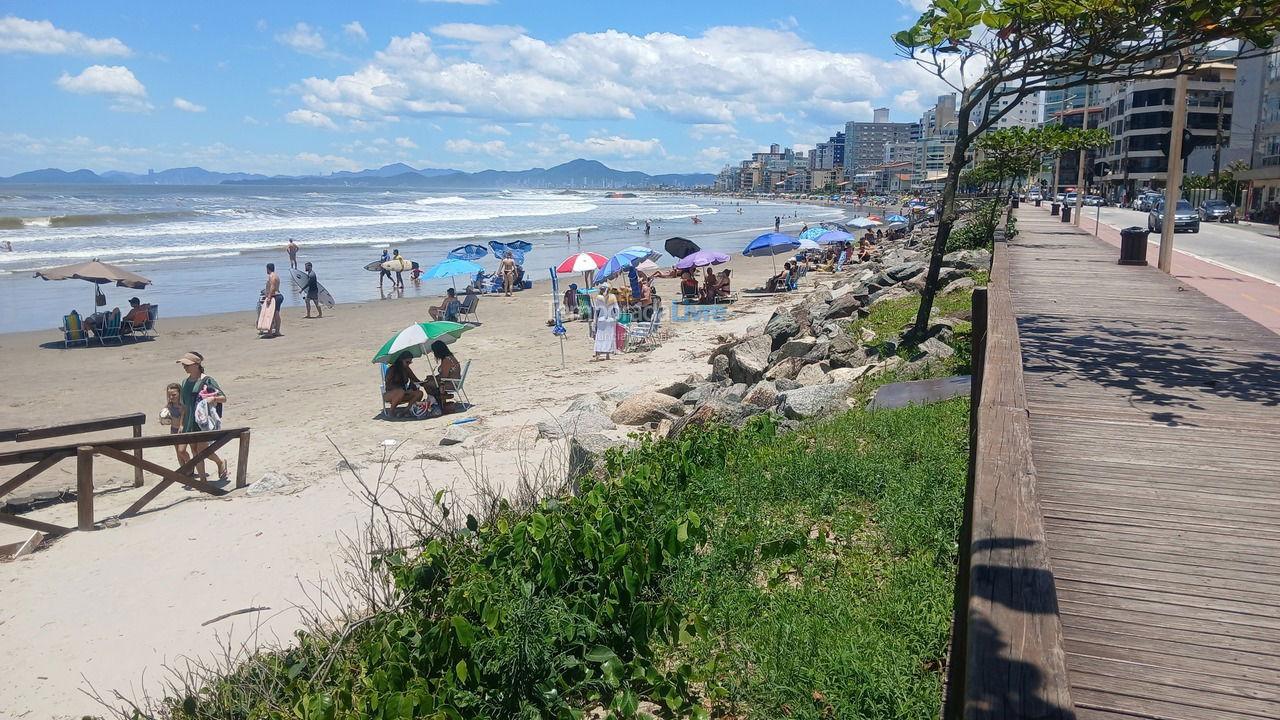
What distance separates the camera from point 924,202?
6931 cm

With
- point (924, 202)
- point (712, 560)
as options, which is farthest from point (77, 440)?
point (924, 202)

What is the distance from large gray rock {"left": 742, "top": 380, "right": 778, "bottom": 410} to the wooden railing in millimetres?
4958

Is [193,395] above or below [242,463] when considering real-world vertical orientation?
above

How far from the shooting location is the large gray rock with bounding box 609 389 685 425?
31.7ft

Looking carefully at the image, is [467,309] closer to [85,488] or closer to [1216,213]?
[85,488]

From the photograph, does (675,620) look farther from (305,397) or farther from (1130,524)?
(305,397)

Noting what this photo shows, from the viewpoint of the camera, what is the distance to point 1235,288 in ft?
42.8

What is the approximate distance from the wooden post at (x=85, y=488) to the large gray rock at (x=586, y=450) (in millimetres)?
4391

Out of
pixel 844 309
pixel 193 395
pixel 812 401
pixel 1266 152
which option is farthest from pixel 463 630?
pixel 1266 152

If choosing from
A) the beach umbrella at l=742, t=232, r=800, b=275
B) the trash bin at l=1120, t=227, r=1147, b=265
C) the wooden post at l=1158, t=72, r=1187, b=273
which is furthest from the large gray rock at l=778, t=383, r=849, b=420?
the beach umbrella at l=742, t=232, r=800, b=275

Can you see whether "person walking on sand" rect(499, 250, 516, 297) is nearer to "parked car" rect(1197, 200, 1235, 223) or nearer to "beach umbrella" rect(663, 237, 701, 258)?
"beach umbrella" rect(663, 237, 701, 258)

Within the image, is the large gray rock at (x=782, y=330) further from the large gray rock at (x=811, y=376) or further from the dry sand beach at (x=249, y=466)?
the large gray rock at (x=811, y=376)

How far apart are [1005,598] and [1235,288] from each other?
1334 cm

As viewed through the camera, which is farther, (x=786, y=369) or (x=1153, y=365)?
(x=786, y=369)
